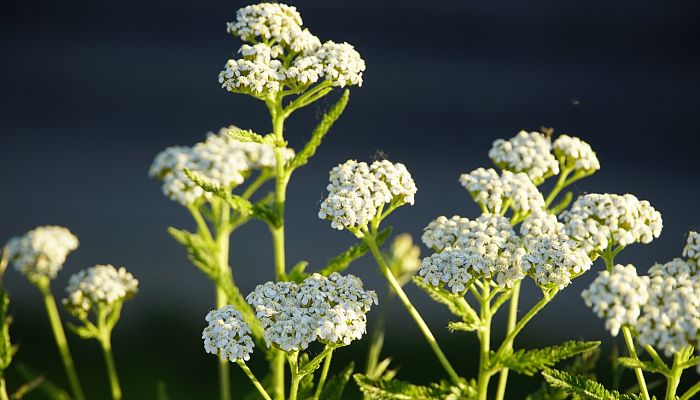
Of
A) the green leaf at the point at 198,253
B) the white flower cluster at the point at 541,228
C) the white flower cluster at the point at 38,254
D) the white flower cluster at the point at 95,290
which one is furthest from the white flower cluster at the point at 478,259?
the white flower cluster at the point at 38,254

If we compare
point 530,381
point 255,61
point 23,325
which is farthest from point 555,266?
point 23,325

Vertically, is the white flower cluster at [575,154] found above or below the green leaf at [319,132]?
below

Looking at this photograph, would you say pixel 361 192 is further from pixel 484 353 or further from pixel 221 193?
pixel 484 353

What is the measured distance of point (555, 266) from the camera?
179 cm

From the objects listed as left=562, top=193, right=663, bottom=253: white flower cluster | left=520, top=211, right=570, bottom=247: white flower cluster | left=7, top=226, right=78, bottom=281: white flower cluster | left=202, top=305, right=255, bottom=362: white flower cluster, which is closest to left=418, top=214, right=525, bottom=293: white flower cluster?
left=520, top=211, right=570, bottom=247: white flower cluster

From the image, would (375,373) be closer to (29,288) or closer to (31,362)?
(31,362)

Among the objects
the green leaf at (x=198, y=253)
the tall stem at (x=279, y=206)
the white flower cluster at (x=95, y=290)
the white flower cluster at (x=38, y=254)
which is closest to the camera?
the tall stem at (x=279, y=206)

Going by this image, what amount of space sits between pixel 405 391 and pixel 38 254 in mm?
1342

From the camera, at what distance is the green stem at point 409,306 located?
74.9 inches

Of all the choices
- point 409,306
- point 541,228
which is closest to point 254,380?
point 409,306

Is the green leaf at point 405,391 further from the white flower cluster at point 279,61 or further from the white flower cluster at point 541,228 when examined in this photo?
the white flower cluster at point 279,61

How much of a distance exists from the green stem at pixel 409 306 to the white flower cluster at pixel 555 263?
271mm

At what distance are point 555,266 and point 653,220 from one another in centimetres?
30

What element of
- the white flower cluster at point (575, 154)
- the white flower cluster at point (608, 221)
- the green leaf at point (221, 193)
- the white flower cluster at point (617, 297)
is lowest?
the white flower cluster at point (617, 297)
